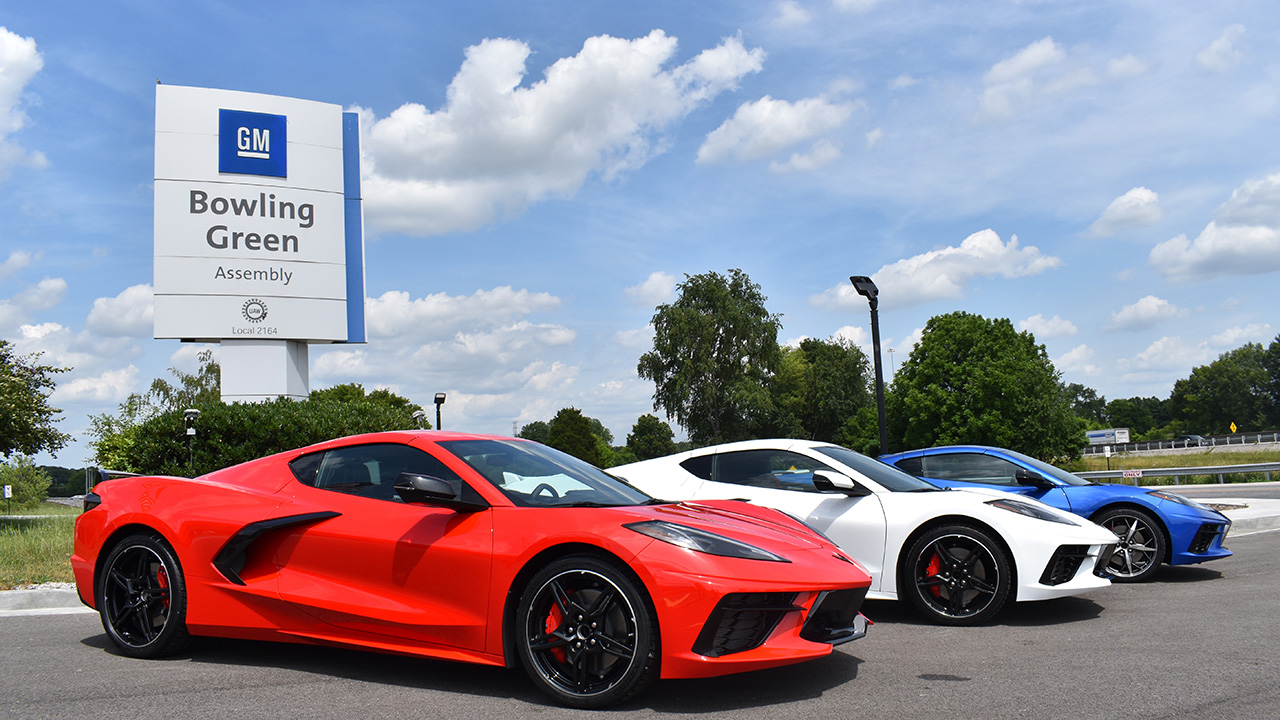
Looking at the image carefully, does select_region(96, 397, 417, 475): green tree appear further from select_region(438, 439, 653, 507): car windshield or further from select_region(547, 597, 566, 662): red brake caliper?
select_region(547, 597, 566, 662): red brake caliper

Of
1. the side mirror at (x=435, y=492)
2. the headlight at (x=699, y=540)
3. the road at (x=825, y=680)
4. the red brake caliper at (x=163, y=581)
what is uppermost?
the side mirror at (x=435, y=492)

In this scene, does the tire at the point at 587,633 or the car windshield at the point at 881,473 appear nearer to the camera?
the tire at the point at 587,633

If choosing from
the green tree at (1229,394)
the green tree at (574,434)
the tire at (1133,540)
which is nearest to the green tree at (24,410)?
the tire at (1133,540)

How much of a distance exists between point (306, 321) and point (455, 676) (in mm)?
20966

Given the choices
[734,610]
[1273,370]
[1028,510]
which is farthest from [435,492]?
[1273,370]

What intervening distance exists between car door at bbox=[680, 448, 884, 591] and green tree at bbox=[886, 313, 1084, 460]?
1584 inches

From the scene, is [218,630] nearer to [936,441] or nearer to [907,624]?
[907,624]

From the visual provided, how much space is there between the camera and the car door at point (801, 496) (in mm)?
6109

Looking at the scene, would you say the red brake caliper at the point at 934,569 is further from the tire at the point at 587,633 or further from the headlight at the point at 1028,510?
the tire at the point at 587,633

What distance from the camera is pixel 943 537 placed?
5.93 m

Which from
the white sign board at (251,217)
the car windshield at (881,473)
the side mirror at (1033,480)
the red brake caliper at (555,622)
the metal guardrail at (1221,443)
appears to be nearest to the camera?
the red brake caliper at (555,622)

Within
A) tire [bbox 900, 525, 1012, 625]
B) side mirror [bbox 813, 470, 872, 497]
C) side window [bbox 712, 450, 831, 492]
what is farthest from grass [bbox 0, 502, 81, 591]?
tire [bbox 900, 525, 1012, 625]

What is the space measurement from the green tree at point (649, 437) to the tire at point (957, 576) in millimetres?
103858

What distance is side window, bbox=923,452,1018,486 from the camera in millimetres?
8562
